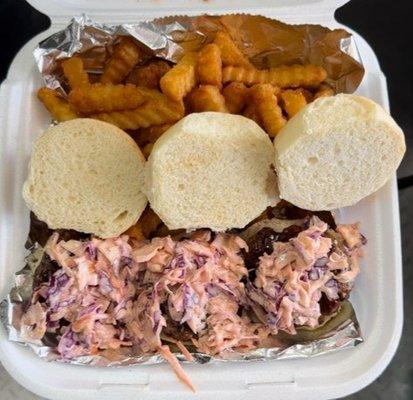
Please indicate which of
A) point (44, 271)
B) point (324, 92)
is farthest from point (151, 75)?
point (44, 271)

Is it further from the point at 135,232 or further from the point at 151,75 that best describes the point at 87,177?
the point at 151,75

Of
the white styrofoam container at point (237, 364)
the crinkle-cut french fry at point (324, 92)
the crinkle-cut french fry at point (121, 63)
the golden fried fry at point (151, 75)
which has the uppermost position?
the crinkle-cut french fry at point (121, 63)

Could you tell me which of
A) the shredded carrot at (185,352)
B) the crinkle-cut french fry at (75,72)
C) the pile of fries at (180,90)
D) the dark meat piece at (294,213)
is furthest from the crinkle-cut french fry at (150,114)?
the shredded carrot at (185,352)

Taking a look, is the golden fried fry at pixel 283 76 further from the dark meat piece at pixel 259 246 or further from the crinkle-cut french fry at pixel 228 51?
the dark meat piece at pixel 259 246

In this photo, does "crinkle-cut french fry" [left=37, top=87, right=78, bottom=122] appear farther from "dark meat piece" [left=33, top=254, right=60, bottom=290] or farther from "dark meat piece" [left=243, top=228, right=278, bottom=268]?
"dark meat piece" [left=243, top=228, right=278, bottom=268]

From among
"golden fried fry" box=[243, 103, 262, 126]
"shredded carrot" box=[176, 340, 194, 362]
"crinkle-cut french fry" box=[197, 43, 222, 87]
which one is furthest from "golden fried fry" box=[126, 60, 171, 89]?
"shredded carrot" box=[176, 340, 194, 362]

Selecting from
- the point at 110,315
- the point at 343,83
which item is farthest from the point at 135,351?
the point at 343,83
